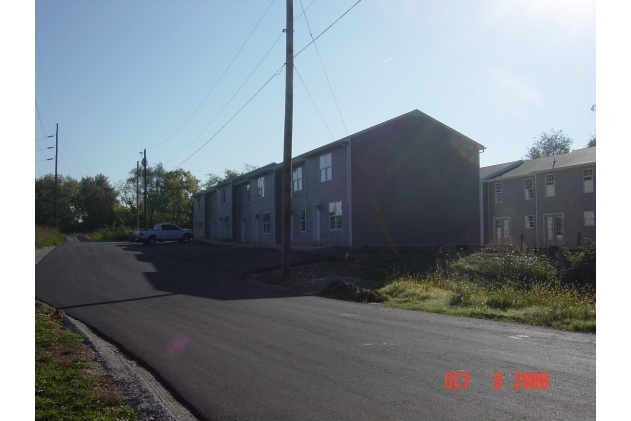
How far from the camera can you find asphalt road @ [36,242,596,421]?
5.93 m

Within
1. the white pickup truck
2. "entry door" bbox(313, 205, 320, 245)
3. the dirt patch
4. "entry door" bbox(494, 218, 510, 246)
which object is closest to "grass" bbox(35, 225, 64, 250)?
the white pickup truck

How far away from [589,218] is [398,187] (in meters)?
12.1

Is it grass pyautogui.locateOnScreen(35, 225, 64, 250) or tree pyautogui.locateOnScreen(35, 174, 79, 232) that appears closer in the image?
grass pyautogui.locateOnScreen(35, 225, 64, 250)

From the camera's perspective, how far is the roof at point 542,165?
3597 cm

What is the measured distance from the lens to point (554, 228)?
37031 mm

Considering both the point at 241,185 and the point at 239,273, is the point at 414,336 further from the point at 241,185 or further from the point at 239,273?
the point at 241,185

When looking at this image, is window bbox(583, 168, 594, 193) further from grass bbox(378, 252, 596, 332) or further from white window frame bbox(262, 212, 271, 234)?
white window frame bbox(262, 212, 271, 234)

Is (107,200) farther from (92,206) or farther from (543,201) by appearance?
(543,201)

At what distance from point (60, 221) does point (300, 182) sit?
137ft

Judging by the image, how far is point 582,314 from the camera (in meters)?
12.3

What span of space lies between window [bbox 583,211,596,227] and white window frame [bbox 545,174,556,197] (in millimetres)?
3072

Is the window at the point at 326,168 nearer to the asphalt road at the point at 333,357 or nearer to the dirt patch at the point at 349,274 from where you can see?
the dirt patch at the point at 349,274

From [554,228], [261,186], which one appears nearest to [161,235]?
[261,186]
